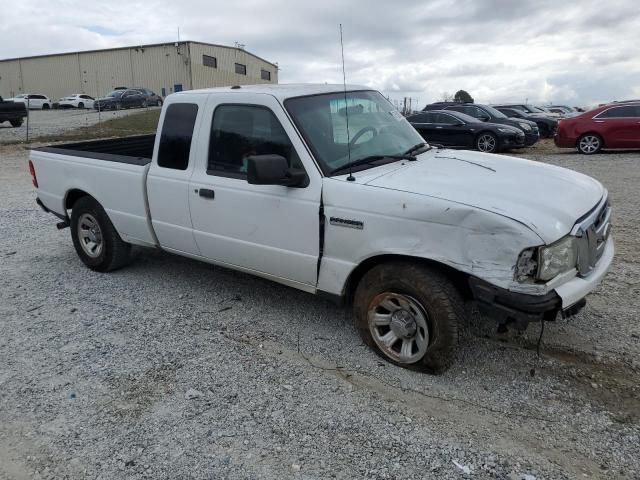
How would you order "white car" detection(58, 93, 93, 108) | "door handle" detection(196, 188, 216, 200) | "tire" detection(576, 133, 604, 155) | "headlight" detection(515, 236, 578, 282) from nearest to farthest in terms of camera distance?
"headlight" detection(515, 236, 578, 282) → "door handle" detection(196, 188, 216, 200) → "tire" detection(576, 133, 604, 155) → "white car" detection(58, 93, 93, 108)

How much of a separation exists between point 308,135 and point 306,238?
749 mm

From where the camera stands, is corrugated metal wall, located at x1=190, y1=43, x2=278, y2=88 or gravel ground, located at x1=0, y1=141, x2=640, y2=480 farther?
corrugated metal wall, located at x1=190, y1=43, x2=278, y2=88

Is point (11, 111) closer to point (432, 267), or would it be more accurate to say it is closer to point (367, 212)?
point (367, 212)

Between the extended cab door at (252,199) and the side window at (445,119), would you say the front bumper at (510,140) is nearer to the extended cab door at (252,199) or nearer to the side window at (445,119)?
the side window at (445,119)

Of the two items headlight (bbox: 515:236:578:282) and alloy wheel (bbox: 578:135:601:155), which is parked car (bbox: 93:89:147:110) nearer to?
alloy wheel (bbox: 578:135:601:155)

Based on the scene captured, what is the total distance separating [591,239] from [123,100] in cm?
4279

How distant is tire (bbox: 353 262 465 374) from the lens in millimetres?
3184

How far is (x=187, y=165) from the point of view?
4348 mm

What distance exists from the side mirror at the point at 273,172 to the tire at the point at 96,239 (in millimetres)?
2549

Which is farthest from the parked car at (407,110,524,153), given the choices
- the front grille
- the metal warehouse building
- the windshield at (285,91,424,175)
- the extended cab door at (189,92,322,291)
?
the metal warehouse building

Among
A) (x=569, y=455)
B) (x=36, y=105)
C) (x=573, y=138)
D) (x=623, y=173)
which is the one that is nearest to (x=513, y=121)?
(x=573, y=138)

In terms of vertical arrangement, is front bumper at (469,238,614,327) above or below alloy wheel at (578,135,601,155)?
below

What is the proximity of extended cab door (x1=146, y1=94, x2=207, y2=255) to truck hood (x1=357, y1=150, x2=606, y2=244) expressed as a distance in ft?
5.42

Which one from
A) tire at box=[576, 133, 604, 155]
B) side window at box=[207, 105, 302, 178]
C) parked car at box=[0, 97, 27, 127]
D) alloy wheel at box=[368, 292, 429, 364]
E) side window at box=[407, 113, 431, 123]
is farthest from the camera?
parked car at box=[0, 97, 27, 127]
